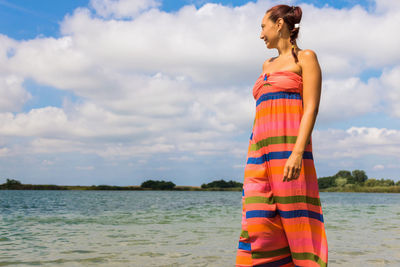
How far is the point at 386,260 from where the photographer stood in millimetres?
6473

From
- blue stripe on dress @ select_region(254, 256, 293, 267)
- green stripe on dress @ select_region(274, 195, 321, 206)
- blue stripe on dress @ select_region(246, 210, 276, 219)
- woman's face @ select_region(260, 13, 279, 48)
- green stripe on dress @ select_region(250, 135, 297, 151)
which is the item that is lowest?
blue stripe on dress @ select_region(254, 256, 293, 267)

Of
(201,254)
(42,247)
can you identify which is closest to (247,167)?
(201,254)

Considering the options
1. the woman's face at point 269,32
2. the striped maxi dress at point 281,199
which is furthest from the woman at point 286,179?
the woman's face at point 269,32

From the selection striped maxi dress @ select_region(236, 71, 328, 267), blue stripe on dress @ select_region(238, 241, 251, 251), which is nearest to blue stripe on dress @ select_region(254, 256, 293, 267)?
striped maxi dress @ select_region(236, 71, 328, 267)

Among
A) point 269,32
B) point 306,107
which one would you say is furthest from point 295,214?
point 269,32

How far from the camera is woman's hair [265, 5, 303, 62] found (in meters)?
2.50

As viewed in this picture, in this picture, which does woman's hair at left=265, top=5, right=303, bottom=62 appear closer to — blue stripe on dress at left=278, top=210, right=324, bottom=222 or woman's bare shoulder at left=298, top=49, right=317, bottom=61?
woman's bare shoulder at left=298, top=49, right=317, bottom=61

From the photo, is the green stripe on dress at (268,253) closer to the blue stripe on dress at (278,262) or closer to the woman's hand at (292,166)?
the blue stripe on dress at (278,262)

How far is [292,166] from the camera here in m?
2.26

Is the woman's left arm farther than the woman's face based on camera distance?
No

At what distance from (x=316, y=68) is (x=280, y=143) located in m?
0.54

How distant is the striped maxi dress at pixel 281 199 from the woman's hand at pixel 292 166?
0.07 metres

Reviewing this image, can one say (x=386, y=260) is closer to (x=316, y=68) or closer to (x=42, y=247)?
(x=316, y=68)

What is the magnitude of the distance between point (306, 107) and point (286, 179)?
0.48 meters
